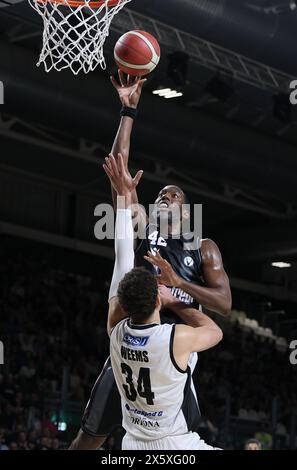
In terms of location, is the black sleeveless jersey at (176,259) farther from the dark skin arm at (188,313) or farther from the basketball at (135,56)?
the basketball at (135,56)

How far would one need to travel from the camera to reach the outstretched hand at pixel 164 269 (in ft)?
15.6

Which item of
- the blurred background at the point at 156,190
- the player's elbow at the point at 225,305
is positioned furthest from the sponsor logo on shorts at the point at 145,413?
the blurred background at the point at 156,190

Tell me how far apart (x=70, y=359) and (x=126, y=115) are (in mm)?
12799

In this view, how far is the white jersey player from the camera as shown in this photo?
443 centimetres

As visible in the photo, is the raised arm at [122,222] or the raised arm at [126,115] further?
the raised arm at [126,115]

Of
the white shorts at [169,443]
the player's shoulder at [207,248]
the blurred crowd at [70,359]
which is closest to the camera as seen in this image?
the white shorts at [169,443]

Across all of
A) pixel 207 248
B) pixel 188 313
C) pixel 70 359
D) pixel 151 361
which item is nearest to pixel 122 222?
pixel 188 313

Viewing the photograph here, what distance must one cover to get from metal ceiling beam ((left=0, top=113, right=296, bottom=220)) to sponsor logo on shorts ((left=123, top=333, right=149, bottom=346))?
10.7m

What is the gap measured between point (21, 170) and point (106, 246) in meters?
3.21

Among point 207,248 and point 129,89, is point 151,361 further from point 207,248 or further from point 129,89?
point 129,89

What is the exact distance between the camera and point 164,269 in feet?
15.7

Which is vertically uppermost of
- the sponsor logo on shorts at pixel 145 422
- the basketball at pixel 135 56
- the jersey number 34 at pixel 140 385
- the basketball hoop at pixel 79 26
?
the basketball hoop at pixel 79 26

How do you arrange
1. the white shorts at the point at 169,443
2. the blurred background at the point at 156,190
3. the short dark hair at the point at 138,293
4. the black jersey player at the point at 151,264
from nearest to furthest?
the short dark hair at the point at 138,293
the white shorts at the point at 169,443
the black jersey player at the point at 151,264
the blurred background at the point at 156,190
